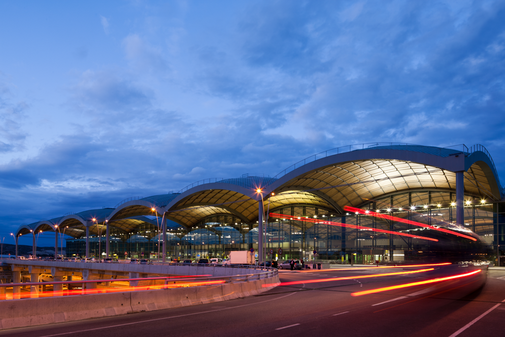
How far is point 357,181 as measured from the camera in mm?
61875

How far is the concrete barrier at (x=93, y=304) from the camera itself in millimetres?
10477

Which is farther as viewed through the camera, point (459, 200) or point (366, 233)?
point (366, 233)

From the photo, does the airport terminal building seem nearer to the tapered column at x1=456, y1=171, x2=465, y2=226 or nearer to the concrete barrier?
the tapered column at x1=456, y1=171, x2=465, y2=226

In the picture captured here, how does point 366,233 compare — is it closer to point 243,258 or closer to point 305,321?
point 243,258

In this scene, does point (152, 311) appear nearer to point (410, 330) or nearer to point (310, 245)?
point (410, 330)

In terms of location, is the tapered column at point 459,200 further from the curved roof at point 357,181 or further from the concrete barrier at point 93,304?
the concrete barrier at point 93,304

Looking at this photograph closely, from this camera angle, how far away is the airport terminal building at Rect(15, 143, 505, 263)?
146 ft

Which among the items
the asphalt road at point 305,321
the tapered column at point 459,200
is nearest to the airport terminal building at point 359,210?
the tapered column at point 459,200

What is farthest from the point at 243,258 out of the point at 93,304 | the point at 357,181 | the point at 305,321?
the point at 305,321

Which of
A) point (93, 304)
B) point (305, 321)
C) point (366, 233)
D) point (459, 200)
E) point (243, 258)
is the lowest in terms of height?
point (243, 258)

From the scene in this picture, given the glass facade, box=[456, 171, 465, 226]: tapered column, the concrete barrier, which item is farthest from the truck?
the concrete barrier

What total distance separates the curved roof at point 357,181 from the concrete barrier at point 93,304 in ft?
109

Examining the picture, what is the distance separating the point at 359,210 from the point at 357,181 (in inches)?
333

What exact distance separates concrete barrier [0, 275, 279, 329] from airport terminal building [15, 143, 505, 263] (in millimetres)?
27189
